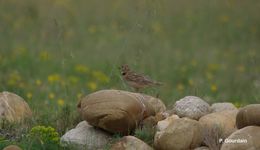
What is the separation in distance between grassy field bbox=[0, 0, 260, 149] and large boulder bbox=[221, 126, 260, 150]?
194cm

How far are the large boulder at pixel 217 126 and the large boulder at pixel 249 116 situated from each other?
0.73 ft

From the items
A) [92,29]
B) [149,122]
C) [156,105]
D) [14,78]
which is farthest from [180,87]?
[149,122]

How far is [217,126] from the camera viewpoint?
6.40 metres

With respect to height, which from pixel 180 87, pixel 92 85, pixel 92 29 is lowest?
pixel 180 87

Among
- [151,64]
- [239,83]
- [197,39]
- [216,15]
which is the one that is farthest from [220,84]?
[216,15]

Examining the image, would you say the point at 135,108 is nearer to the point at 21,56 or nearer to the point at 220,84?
the point at 220,84

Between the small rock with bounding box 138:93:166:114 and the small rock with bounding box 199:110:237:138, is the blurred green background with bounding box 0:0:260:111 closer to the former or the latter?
the small rock with bounding box 138:93:166:114

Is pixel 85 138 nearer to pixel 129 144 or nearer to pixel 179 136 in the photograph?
pixel 129 144

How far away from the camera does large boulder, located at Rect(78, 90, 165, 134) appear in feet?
20.7

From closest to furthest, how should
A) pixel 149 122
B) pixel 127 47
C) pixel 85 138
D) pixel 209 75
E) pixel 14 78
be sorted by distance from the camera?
pixel 85 138, pixel 149 122, pixel 14 78, pixel 209 75, pixel 127 47

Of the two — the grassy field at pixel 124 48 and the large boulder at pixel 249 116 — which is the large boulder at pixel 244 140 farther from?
the grassy field at pixel 124 48

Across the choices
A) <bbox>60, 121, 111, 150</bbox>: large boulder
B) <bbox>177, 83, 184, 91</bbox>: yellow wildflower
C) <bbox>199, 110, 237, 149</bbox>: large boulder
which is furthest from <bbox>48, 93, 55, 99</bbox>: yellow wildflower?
<bbox>199, 110, 237, 149</bbox>: large boulder

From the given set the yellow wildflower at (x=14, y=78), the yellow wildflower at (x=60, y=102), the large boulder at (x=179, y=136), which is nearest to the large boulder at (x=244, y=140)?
the large boulder at (x=179, y=136)

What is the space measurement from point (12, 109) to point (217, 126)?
2101 millimetres
